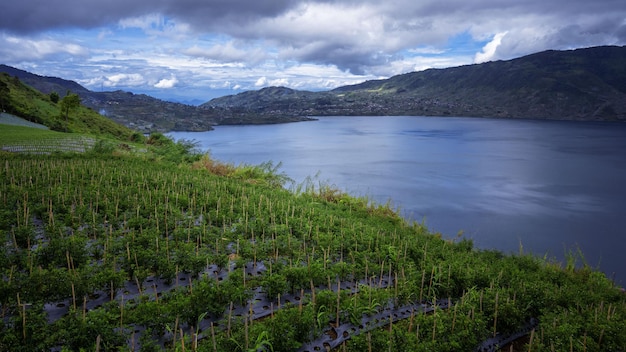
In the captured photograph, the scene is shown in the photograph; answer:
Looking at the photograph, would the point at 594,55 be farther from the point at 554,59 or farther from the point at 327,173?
the point at 327,173

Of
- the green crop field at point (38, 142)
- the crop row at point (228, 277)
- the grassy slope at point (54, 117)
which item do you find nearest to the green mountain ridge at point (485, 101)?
the grassy slope at point (54, 117)

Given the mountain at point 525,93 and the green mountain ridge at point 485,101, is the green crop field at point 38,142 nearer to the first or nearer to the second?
the green mountain ridge at point 485,101

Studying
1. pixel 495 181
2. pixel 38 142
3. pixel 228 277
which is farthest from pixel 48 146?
pixel 495 181

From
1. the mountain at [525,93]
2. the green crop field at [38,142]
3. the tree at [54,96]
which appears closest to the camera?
the green crop field at [38,142]

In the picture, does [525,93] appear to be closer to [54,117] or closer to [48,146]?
[54,117]

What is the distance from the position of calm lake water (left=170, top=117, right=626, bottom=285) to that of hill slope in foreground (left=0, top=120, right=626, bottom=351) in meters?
8.83

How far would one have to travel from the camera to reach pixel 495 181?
31.3 metres

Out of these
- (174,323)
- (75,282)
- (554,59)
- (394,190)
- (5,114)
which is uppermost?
(554,59)

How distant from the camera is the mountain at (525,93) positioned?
358 ft

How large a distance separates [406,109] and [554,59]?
275 feet

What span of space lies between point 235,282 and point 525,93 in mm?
148521

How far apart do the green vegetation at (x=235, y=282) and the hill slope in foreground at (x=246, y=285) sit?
0.03 meters

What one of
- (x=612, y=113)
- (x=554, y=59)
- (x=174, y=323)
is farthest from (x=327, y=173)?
(x=554, y=59)

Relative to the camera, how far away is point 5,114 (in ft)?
106
